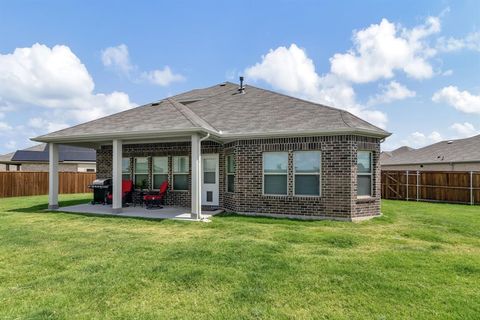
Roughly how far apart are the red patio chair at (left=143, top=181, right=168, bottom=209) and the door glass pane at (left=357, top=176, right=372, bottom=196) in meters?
7.49

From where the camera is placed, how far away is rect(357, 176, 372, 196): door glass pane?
10.2 metres

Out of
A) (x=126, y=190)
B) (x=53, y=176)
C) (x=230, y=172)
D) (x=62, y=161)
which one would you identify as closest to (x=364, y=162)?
(x=230, y=172)

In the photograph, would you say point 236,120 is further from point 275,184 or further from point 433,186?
point 433,186

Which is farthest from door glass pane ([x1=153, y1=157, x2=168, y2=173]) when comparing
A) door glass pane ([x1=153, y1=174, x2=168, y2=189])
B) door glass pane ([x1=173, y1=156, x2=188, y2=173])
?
door glass pane ([x1=173, y1=156, x2=188, y2=173])

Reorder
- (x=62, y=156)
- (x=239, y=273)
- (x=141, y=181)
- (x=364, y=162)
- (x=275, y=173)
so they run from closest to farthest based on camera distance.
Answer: (x=239, y=273), (x=364, y=162), (x=275, y=173), (x=141, y=181), (x=62, y=156)

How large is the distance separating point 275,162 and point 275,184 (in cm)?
79

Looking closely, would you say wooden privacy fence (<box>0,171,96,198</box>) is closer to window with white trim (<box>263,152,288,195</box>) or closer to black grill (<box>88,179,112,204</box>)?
black grill (<box>88,179,112,204</box>)

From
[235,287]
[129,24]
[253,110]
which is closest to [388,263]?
[235,287]

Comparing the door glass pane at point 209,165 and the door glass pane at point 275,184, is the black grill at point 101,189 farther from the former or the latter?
the door glass pane at point 275,184

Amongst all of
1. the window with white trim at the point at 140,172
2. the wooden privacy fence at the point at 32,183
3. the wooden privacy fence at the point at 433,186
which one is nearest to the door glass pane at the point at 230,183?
the window with white trim at the point at 140,172

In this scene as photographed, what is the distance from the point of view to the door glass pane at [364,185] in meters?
10.2

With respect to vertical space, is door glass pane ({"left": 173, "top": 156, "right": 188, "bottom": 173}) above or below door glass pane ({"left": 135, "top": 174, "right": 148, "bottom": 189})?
A: above

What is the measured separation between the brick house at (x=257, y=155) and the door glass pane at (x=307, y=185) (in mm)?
34

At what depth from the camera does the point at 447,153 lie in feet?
80.7
